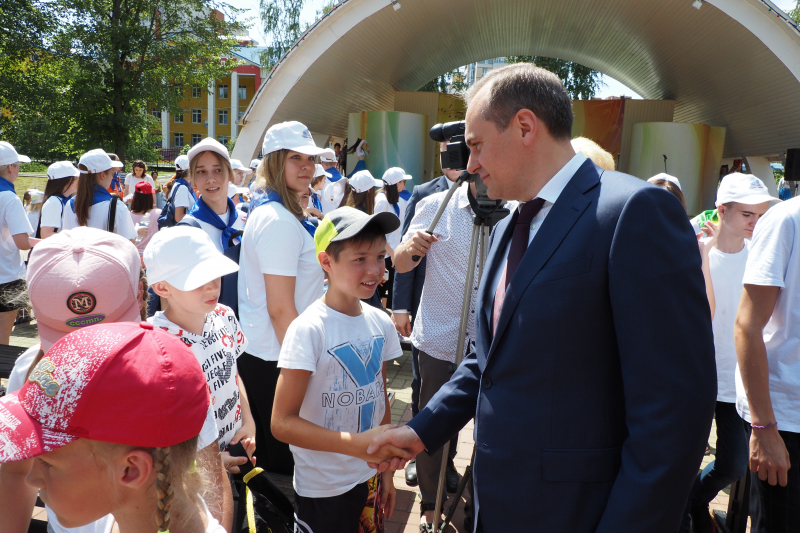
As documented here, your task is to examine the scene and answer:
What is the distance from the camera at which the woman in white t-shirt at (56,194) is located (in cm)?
564

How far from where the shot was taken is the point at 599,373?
1524 mm

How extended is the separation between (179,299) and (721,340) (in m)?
3.08

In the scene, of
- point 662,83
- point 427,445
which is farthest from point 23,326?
point 662,83

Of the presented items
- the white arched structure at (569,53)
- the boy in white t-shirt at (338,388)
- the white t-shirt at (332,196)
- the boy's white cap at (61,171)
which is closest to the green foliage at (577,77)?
the white arched structure at (569,53)

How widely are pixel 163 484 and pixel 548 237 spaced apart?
1103 millimetres

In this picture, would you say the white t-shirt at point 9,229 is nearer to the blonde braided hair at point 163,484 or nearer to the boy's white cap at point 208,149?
the boy's white cap at point 208,149

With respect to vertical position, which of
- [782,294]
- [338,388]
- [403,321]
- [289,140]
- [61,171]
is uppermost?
[289,140]

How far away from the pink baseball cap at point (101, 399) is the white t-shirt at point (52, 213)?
5.12 meters

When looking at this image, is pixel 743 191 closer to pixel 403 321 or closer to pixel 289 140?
pixel 403 321

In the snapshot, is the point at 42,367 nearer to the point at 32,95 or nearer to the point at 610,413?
the point at 610,413

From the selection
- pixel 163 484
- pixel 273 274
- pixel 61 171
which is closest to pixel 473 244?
pixel 273 274

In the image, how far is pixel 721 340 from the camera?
351 centimetres

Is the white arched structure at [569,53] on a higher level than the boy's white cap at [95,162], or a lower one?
higher

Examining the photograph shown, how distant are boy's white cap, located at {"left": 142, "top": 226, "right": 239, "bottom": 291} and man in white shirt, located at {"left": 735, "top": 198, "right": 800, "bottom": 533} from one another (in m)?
2.13
